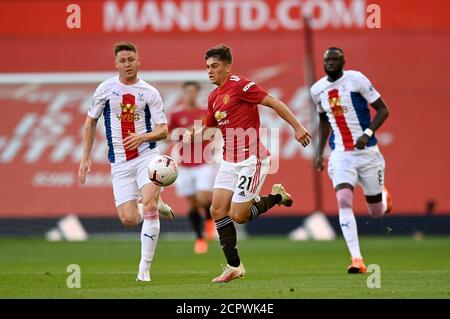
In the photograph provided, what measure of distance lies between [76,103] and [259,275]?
11157 millimetres

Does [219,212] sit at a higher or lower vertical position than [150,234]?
higher

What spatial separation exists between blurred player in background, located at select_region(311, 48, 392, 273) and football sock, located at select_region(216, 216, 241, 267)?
210cm

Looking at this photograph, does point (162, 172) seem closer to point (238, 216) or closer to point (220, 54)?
point (238, 216)

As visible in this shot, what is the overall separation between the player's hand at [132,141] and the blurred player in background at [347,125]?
2722mm

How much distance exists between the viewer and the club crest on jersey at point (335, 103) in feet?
42.0

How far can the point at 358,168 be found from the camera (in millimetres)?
12914

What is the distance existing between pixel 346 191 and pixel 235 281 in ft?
8.21

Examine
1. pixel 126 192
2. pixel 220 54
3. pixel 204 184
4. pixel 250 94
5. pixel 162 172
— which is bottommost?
pixel 204 184

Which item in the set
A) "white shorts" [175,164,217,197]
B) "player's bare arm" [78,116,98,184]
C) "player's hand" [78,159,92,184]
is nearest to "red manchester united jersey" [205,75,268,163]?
"player's bare arm" [78,116,98,184]

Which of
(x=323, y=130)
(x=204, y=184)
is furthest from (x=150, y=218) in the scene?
(x=204, y=184)

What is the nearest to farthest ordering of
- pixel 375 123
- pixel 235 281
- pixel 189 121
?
1. pixel 235 281
2. pixel 375 123
3. pixel 189 121

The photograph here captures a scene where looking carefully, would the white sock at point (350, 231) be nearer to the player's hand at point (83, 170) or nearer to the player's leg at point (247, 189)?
the player's leg at point (247, 189)

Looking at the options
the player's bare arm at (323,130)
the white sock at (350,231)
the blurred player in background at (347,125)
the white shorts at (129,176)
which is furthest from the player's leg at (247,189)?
the player's bare arm at (323,130)

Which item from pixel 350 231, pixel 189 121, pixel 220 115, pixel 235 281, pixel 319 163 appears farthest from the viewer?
pixel 189 121
